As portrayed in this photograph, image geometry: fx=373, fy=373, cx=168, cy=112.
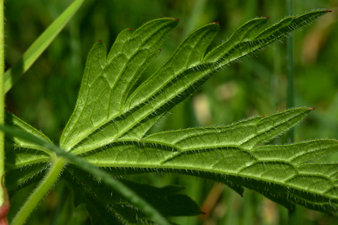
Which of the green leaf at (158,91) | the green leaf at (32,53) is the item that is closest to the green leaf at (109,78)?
the green leaf at (158,91)

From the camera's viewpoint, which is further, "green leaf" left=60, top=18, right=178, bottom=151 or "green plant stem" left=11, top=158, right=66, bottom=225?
"green leaf" left=60, top=18, right=178, bottom=151

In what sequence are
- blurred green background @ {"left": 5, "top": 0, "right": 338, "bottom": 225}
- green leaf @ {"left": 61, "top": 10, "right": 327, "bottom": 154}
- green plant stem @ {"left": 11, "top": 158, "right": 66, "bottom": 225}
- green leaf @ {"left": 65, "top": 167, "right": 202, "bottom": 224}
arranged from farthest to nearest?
1. blurred green background @ {"left": 5, "top": 0, "right": 338, "bottom": 225}
2. green leaf @ {"left": 65, "top": 167, "right": 202, "bottom": 224}
3. green leaf @ {"left": 61, "top": 10, "right": 327, "bottom": 154}
4. green plant stem @ {"left": 11, "top": 158, "right": 66, "bottom": 225}

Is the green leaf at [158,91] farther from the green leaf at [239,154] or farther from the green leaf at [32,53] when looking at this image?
the green leaf at [32,53]

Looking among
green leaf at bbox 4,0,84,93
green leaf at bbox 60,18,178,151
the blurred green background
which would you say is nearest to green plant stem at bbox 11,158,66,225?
green leaf at bbox 60,18,178,151

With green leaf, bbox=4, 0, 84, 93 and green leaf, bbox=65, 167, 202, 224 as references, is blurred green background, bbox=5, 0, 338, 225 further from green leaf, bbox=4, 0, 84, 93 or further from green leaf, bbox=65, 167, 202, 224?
green leaf, bbox=4, 0, 84, 93

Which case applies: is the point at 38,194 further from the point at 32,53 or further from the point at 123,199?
the point at 32,53

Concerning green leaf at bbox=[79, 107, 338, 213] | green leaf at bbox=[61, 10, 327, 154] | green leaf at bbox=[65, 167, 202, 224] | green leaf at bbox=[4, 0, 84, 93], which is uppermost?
green leaf at bbox=[4, 0, 84, 93]
